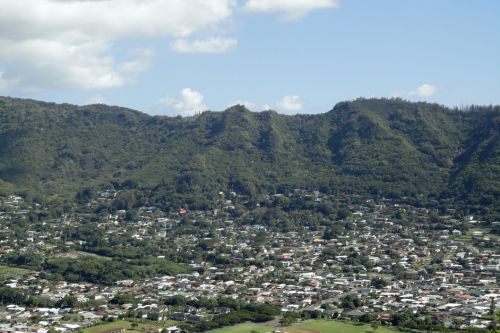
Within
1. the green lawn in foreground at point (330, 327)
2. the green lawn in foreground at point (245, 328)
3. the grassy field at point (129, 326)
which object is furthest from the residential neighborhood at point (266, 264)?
the green lawn in foreground at point (245, 328)

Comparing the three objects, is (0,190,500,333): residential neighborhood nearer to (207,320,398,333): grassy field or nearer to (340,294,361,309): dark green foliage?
(340,294,361,309): dark green foliage

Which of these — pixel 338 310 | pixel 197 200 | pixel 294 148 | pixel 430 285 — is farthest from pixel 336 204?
pixel 338 310

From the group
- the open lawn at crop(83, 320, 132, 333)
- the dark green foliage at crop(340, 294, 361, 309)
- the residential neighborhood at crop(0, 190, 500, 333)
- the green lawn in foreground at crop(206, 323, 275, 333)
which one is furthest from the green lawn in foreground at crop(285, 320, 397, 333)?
the open lawn at crop(83, 320, 132, 333)

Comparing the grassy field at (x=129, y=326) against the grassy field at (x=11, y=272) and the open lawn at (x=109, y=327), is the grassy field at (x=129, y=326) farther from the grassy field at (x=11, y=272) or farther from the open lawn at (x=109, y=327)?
the grassy field at (x=11, y=272)

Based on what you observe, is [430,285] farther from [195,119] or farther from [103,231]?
[195,119]

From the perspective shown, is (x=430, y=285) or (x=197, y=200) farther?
(x=197, y=200)

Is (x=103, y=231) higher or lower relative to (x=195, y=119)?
lower

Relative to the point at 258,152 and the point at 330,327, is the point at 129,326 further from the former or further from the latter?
the point at 258,152
